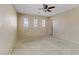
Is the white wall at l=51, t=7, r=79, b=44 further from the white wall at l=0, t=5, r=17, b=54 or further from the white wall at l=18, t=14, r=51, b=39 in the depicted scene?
the white wall at l=0, t=5, r=17, b=54

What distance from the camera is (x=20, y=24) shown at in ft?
22.7

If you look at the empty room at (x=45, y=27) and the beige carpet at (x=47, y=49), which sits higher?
the empty room at (x=45, y=27)

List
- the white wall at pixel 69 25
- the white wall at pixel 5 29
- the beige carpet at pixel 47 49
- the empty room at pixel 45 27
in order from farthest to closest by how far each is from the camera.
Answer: the white wall at pixel 69 25
the empty room at pixel 45 27
the beige carpet at pixel 47 49
the white wall at pixel 5 29

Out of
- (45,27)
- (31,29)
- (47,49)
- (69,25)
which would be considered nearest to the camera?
(47,49)

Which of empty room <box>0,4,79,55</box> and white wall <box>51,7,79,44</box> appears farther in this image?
white wall <box>51,7,79,44</box>

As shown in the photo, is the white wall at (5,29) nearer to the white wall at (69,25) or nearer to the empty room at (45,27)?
the empty room at (45,27)

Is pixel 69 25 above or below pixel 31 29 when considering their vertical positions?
above

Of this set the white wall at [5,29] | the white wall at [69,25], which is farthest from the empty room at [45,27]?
the white wall at [5,29]

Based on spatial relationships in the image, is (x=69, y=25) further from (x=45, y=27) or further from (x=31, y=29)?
(x=31, y=29)

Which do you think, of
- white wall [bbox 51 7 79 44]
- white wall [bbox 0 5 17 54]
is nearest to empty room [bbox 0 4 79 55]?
white wall [bbox 51 7 79 44]

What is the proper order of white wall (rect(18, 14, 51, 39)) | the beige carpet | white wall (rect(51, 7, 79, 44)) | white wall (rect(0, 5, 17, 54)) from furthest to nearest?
white wall (rect(18, 14, 51, 39)) → white wall (rect(51, 7, 79, 44)) → the beige carpet → white wall (rect(0, 5, 17, 54))

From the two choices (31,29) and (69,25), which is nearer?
(69,25)

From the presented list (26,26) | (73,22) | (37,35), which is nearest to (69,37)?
(73,22)

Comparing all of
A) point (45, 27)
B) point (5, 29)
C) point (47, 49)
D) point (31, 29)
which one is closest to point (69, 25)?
point (47, 49)
